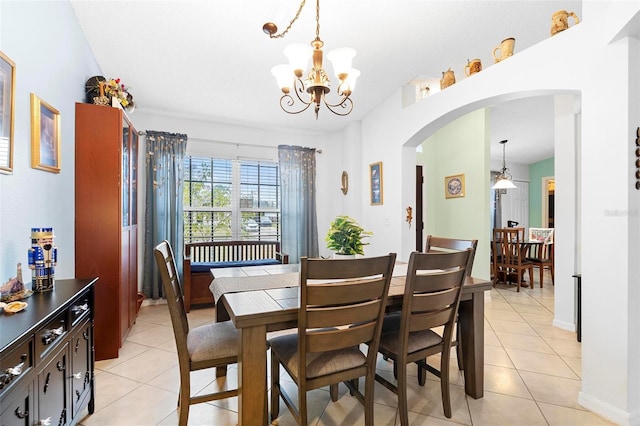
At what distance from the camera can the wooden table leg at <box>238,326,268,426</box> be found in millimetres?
1402

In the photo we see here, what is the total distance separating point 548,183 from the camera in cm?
771

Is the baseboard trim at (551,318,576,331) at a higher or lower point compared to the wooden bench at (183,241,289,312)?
lower

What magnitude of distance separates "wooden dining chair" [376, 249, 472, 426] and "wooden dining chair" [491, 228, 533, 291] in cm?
372

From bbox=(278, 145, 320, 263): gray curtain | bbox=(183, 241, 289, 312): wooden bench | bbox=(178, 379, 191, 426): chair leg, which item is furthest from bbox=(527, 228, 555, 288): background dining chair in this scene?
bbox=(178, 379, 191, 426): chair leg

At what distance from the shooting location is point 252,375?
1421 millimetres

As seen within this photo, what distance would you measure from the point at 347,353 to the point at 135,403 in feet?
4.64

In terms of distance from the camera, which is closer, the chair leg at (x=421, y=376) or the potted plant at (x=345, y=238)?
the chair leg at (x=421, y=376)

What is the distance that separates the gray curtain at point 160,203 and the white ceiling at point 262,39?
21.8 inches

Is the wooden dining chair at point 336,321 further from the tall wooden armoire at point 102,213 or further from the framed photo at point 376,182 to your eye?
the framed photo at point 376,182

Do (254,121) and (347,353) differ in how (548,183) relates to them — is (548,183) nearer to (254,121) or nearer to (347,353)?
(254,121)

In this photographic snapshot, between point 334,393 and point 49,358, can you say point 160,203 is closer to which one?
point 49,358

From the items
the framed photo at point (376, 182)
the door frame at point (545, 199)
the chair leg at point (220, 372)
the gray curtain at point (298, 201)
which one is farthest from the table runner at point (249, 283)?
the door frame at point (545, 199)

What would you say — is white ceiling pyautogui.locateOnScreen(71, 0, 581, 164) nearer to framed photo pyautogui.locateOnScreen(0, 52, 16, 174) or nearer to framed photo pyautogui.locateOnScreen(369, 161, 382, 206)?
framed photo pyautogui.locateOnScreen(369, 161, 382, 206)

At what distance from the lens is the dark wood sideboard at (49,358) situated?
988 millimetres
